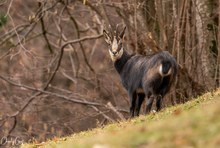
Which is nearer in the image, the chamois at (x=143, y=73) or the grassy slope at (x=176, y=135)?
the grassy slope at (x=176, y=135)

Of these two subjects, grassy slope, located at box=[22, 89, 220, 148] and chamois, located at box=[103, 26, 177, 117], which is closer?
grassy slope, located at box=[22, 89, 220, 148]

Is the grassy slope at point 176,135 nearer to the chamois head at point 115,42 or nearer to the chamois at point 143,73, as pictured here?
the chamois at point 143,73

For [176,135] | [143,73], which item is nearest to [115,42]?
[143,73]

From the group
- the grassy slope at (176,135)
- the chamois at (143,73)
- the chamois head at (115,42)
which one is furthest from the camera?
the chamois head at (115,42)

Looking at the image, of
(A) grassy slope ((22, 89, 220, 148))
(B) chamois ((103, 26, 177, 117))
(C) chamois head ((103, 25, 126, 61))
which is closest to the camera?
(A) grassy slope ((22, 89, 220, 148))

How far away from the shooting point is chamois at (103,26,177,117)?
12836 millimetres

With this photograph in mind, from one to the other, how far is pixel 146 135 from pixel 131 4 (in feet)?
32.1

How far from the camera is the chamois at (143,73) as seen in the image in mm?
12836

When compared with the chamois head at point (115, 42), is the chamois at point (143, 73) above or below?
below

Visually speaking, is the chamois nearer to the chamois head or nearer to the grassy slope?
the chamois head

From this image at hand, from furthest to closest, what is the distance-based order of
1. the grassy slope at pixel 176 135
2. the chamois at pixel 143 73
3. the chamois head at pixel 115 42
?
1. the chamois head at pixel 115 42
2. the chamois at pixel 143 73
3. the grassy slope at pixel 176 135

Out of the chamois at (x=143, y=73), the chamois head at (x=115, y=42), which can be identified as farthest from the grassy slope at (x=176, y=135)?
the chamois head at (x=115, y=42)

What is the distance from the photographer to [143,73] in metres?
13.5

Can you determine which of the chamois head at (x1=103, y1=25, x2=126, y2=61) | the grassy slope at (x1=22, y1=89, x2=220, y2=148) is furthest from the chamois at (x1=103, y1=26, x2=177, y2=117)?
the grassy slope at (x1=22, y1=89, x2=220, y2=148)
